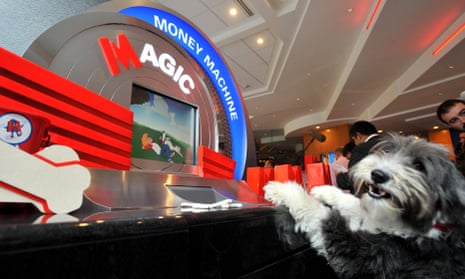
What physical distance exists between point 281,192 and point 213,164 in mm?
396

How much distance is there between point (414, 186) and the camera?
0.86 metres

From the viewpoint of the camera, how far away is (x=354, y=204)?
98 centimetres

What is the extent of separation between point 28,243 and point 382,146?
121 cm

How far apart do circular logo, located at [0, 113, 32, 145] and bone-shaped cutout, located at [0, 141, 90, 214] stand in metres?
0.09

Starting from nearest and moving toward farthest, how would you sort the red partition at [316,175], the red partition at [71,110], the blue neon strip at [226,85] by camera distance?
the red partition at [71,110], the blue neon strip at [226,85], the red partition at [316,175]

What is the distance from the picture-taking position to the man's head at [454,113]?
2414 millimetres

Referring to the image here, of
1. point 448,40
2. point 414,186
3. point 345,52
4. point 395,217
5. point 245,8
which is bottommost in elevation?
point 395,217

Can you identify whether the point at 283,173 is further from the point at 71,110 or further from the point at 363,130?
the point at 363,130

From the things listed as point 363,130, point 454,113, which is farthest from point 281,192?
point 454,113

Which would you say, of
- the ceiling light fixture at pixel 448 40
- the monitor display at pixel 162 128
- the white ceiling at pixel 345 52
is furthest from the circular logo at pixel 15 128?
the ceiling light fixture at pixel 448 40

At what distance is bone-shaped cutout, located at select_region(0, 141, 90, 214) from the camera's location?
38 centimetres

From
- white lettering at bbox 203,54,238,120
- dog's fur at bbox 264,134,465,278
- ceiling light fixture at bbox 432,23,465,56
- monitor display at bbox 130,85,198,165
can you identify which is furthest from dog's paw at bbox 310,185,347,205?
ceiling light fixture at bbox 432,23,465,56

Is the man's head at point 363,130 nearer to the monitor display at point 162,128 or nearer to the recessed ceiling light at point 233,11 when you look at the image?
the monitor display at point 162,128

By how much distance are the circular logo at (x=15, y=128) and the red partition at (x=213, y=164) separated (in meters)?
0.68
